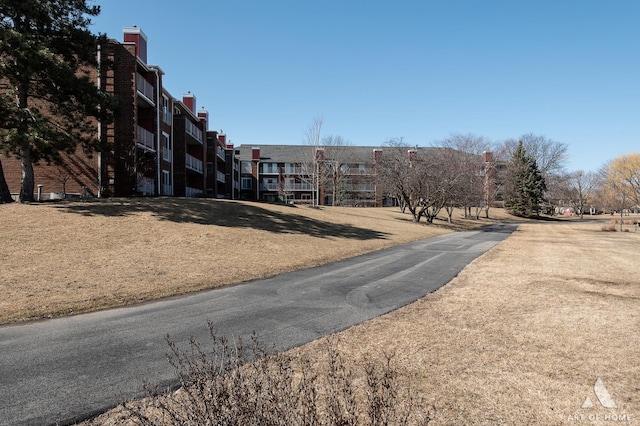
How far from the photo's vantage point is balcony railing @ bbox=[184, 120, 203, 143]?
3616 centimetres

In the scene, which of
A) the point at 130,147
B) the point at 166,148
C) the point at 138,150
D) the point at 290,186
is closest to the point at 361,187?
the point at 290,186

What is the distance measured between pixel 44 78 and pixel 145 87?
10.8 meters

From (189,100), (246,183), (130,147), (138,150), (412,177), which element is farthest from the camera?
(246,183)

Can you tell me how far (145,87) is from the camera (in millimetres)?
27797

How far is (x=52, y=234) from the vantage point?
1286 cm

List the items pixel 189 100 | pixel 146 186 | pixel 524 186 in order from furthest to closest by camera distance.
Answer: pixel 524 186
pixel 189 100
pixel 146 186

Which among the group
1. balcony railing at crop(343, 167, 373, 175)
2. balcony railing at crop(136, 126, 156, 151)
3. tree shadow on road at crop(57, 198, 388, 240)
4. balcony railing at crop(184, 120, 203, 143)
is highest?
balcony railing at crop(184, 120, 203, 143)

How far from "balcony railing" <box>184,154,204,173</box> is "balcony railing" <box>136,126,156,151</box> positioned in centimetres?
634

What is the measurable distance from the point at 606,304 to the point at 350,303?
4.89 metres

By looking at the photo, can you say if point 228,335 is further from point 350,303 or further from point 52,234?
point 52,234

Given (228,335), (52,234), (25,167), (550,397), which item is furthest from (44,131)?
(550,397)

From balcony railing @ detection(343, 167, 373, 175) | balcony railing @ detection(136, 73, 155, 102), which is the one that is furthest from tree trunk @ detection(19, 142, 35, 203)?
balcony railing @ detection(343, 167, 373, 175)

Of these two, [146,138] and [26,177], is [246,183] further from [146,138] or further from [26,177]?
[26,177]

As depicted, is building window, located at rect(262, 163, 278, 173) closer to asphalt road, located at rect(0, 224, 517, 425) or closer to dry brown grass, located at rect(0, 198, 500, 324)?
dry brown grass, located at rect(0, 198, 500, 324)
